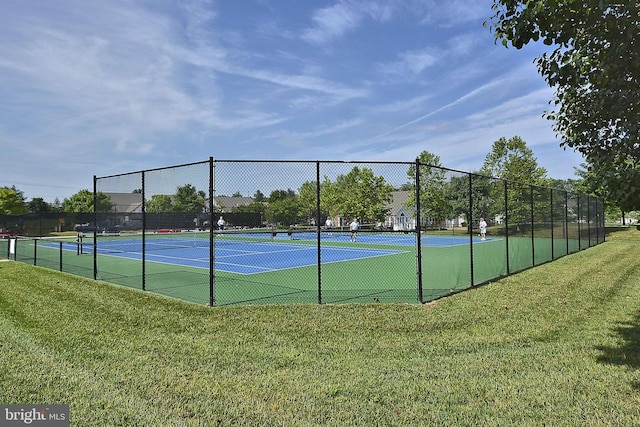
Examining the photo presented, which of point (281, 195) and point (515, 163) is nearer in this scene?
point (281, 195)

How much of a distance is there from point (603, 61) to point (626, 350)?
3275mm

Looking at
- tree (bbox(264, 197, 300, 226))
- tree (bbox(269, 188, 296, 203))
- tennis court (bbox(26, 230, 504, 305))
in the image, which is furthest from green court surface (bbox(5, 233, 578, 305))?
tree (bbox(269, 188, 296, 203))

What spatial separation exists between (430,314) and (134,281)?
24.2 feet

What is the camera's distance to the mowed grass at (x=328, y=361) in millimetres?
3264

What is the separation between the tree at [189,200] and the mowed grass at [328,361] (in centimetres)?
221

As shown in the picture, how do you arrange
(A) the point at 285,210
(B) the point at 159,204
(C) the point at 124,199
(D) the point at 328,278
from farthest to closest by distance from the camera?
(C) the point at 124,199, (D) the point at 328,278, (B) the point at 159,204, (A) the point at 285,210

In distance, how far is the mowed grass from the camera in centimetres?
326

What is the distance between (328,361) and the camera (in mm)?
4465

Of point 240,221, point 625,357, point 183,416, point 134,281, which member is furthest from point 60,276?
point 625,357

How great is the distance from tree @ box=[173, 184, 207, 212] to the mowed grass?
7.24ft

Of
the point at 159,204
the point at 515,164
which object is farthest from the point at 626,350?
the point at 515,164

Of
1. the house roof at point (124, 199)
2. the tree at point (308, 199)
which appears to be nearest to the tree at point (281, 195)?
the tree at point (308, 199)

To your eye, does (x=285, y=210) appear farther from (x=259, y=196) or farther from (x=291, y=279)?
(x=291, y=279)

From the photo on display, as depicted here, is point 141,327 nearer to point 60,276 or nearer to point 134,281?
point 134,281
